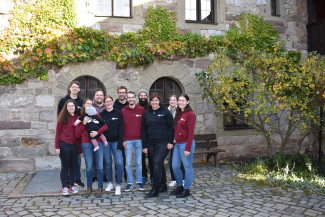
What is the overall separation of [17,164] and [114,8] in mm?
4281

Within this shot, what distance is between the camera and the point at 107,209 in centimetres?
431

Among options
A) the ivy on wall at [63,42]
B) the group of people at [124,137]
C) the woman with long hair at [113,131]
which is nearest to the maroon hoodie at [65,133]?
the group of people at [124,137]

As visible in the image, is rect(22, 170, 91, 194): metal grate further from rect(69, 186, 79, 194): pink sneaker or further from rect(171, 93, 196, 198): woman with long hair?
rect(171, 93, 196, 198): woman with long hair

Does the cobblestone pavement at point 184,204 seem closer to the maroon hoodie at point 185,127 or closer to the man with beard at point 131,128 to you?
the man with beard at point 131,128

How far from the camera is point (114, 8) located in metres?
7.45

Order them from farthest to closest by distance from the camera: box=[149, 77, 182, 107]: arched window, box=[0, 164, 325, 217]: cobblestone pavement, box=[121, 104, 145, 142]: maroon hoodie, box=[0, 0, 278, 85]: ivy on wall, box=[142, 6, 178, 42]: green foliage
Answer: box=[149, 77, 182, 107]: arched window < box=[142, 6, 178, 42]: green foliage < box=[0, 0, 278, 85]: ivy on wall < box=[121, 104, 145, 142]: maroon hoodie < box=[0, 164, 325, 217]: cobblestone pavement

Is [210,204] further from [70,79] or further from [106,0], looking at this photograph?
[106,0]

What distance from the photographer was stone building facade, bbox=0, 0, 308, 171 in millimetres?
6660

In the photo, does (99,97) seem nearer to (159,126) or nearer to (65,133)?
(65,133)

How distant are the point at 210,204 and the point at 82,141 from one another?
2.23 meters

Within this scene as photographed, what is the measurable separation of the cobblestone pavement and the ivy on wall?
2.69 m

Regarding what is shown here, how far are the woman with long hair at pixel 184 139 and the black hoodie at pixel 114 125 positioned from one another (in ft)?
2.94

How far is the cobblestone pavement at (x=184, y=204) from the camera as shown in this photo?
419 centimetres

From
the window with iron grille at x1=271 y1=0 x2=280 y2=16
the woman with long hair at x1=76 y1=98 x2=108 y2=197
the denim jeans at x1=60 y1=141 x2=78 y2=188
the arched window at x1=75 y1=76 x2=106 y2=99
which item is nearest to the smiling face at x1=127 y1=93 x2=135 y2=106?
the woman with long hair at x1=76 y1=98 x2=108 y2=197
